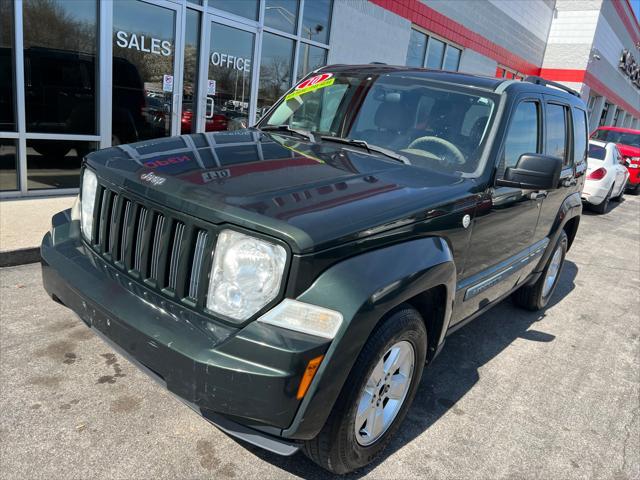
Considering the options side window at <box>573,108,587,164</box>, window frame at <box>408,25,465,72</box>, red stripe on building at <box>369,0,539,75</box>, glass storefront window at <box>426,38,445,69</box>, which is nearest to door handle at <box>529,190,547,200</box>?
side window at <box>573,108,587,164</box>

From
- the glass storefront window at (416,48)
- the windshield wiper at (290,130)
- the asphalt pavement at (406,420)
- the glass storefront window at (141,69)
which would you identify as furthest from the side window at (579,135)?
the glass storefront window at (416,48)

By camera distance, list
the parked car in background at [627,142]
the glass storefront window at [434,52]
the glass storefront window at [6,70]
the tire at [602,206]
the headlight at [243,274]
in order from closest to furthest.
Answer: the headlight at [243,274] → the glass storefront window at [6,70] → the tire at [602,206] → the glass storefront window at [434,52] → the parked car in background at [627,142]

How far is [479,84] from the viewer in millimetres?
3299

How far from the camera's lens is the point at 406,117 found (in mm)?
3268

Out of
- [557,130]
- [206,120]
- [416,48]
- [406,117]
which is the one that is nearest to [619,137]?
[416,48]

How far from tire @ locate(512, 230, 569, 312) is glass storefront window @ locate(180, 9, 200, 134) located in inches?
221

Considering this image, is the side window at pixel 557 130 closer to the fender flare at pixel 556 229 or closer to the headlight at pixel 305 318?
the fender flare at pixel 556 229

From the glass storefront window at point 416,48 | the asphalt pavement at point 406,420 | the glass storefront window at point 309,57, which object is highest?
the glass storefront window at point 416,48

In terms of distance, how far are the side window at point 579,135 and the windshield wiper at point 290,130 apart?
2.57 m

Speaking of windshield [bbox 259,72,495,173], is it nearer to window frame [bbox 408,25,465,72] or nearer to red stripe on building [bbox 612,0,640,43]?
window frame [bbox 408,25,465,72]

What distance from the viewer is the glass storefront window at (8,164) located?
243 inches

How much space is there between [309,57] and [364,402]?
895cm

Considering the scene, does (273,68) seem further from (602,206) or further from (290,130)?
(602,206)

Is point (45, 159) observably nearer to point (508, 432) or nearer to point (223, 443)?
point (223, 443)
